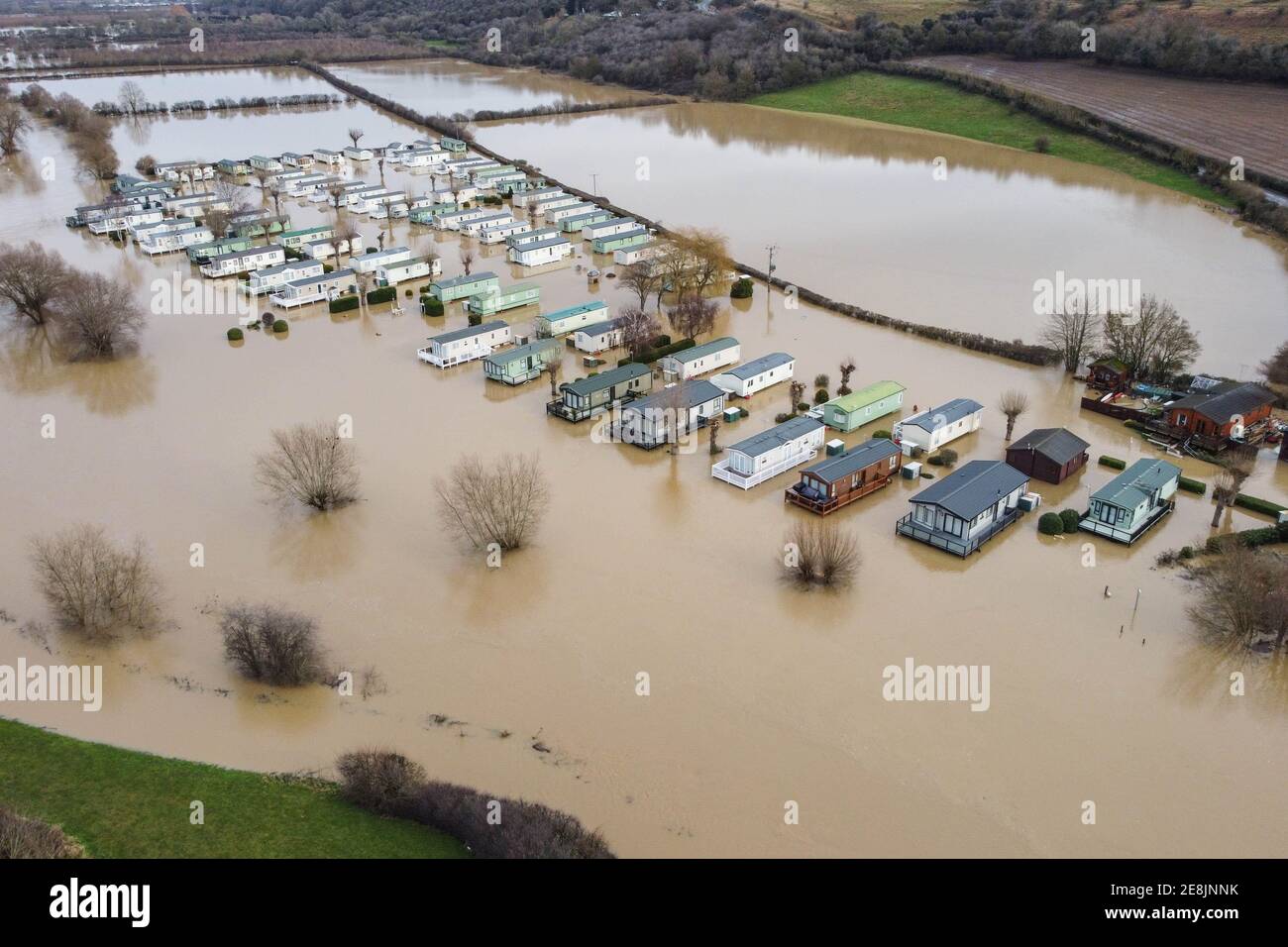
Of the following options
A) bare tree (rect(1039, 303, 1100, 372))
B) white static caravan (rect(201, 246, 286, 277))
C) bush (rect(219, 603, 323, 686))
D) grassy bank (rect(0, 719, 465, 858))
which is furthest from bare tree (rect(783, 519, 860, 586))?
white static caravan (rect(201, 246, 286, 277))

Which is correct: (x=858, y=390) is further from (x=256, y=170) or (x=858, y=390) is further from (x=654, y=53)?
(x=654, y=53)

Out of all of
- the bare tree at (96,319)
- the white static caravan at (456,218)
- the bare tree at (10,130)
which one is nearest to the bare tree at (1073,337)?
the white static caravan at (456,218)

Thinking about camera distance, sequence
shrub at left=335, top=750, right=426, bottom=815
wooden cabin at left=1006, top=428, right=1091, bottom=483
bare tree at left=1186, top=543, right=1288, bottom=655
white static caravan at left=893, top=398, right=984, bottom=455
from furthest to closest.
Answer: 1. white static caravan at left=893, top=398, right=984, bottom=455
2. wooden cabin at left=1006, top=428, right=1091, bottom=483
3. bare tree at left=1186, top=543, right=1288, bottom=655
4. shrub at left=335, top=750, right=426, bottom=815

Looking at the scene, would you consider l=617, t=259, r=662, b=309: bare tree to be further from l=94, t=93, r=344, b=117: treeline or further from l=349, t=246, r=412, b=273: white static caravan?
l=94, t=93, r=344, b=117: treeline

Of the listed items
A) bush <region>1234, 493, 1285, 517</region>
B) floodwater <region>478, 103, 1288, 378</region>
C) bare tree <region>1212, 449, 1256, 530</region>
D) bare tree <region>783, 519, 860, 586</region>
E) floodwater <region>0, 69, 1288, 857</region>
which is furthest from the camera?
floodwater <region>478, 103, 1288, 378</region>

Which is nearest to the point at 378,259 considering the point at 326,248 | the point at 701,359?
the point at 326,248
